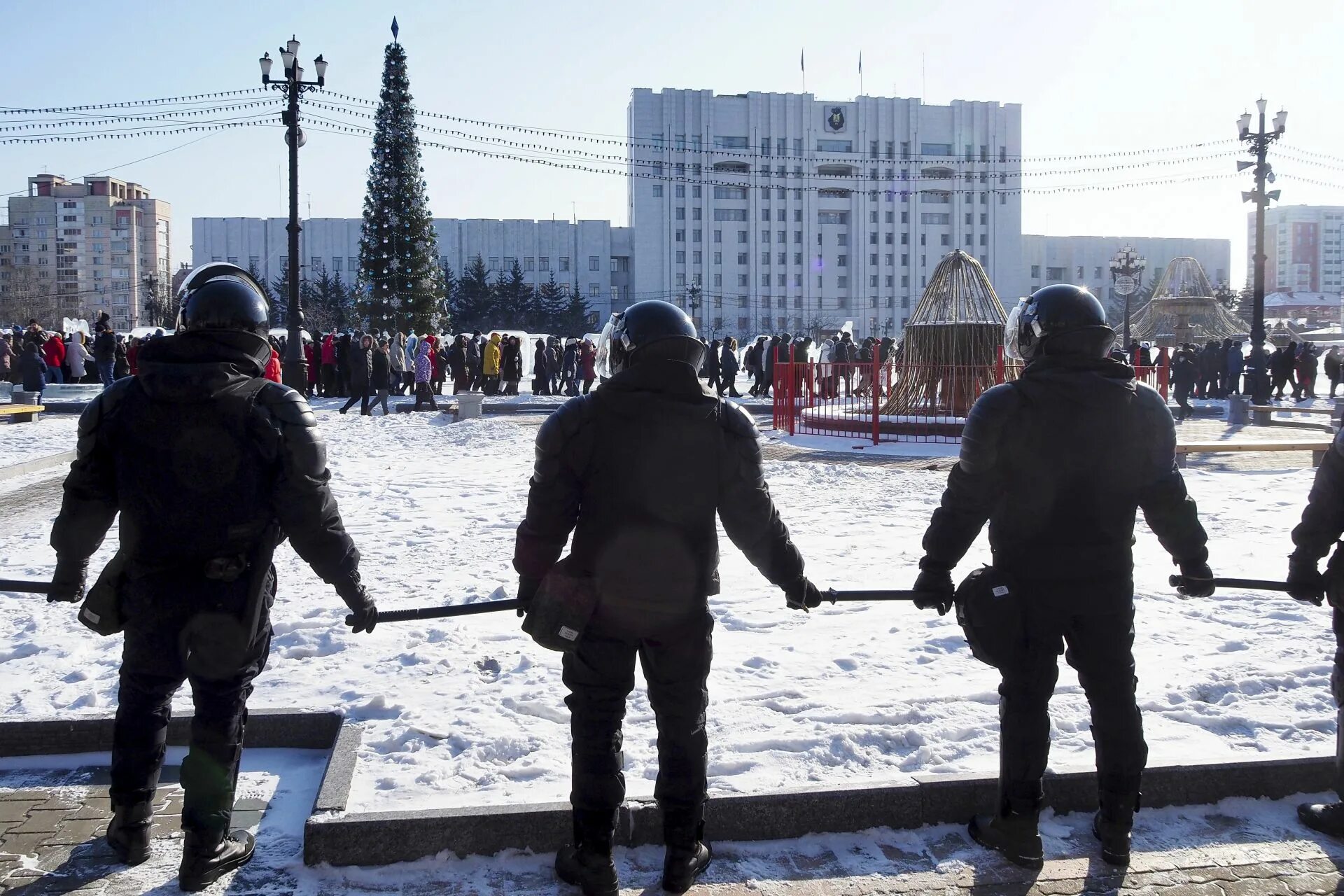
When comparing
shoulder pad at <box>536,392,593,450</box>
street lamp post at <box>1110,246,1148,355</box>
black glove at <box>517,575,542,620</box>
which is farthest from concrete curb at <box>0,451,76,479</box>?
street lamp post at <box>1110,246,1148,355</box>

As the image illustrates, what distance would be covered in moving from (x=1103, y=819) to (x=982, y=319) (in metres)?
14.9

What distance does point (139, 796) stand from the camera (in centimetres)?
326

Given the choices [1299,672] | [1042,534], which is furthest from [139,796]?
[1299,672]

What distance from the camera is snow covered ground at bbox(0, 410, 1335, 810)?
4.00 meters

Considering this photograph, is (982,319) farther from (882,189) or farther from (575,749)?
(882,189)

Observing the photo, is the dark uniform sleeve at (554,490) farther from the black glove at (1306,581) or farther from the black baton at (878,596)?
the black glove at (1306,581)

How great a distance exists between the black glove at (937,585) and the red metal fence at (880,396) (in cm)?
1259

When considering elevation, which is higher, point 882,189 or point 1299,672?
point 882,189

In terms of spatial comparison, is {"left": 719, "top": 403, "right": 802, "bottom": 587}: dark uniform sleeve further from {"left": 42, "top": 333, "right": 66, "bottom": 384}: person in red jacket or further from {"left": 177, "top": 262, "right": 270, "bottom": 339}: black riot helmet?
{"left": 42, "top": 333, "right": 66, "bottom": 384}: person in red jacket

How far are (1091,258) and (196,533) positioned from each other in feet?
341

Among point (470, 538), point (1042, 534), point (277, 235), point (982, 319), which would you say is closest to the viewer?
point (1042, 534)

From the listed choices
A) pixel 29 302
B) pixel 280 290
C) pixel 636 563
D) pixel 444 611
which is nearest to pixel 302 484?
pixel 444 611

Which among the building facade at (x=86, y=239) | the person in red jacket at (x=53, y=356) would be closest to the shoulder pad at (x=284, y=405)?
the person in red jacket at (x=53, y=356)

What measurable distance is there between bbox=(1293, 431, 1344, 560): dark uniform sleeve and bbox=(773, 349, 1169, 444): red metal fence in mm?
12174
